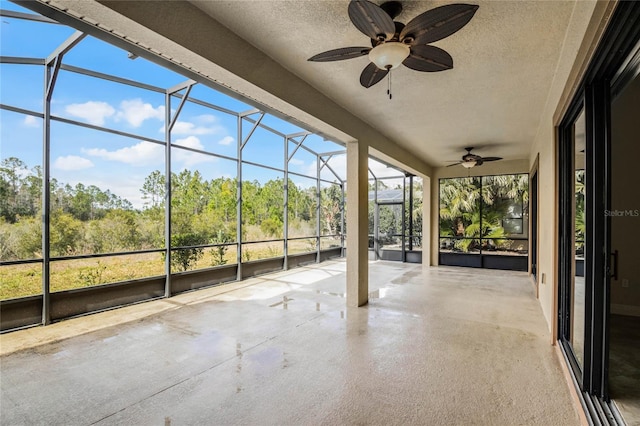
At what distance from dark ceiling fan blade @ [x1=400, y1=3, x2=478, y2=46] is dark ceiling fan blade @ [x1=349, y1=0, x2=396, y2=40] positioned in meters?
0.13

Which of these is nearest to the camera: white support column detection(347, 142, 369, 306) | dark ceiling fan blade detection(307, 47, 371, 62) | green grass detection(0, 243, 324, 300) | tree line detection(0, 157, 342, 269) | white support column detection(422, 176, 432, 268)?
dark ceiling fan blade detection(307, 47, 371, 62)

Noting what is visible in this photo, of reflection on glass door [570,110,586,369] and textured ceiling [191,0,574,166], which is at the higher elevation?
textured ceiling [191,0,574,166]

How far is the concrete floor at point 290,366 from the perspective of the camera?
2.26 meters

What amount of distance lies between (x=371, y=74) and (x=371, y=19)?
0.77 m

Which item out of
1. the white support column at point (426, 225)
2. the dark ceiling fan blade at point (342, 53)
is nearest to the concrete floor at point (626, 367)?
the dark ceiling fan blade at point (342, 53)

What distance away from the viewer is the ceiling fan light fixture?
232 cm

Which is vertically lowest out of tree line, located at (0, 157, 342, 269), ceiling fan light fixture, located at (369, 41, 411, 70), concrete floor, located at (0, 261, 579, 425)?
concrete floor, located at (0, 261, 579, 425)

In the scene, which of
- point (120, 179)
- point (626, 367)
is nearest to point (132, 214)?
point (120, 179)

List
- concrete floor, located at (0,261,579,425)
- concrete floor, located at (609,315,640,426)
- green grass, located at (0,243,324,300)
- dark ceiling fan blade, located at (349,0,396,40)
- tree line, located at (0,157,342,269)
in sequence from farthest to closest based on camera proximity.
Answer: tree line, located at (0,157,342,269), green grass, located at (0,243,324,300), concrete floor, located at (0,261,579,425), concrete floor, located at (609,315,640,426), dark ceiling fan blade, located at (349,0,396,40)

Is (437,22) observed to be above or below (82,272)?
above

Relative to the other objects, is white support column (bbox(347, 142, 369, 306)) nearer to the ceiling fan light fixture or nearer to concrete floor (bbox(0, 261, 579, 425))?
concrete floor (bbox(0, 261, 579, 425))

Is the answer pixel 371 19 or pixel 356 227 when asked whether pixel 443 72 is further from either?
pixel 356 227

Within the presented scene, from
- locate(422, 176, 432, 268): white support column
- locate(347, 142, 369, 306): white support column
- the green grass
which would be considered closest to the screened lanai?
the green grass

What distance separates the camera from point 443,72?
3.44 metres
